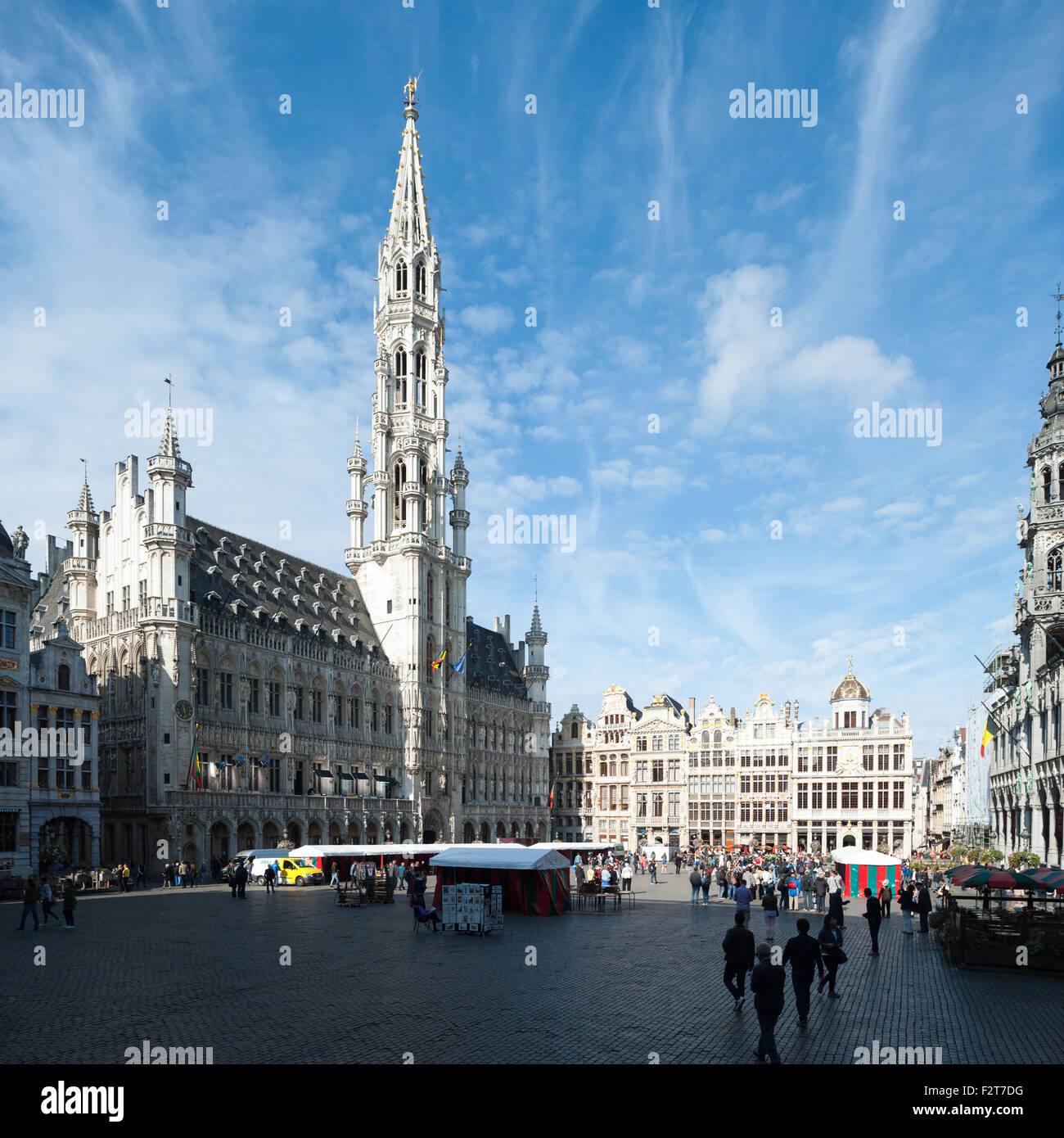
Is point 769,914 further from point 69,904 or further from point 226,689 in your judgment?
point 226,689

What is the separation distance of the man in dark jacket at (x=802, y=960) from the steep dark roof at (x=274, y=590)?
50.5 metres

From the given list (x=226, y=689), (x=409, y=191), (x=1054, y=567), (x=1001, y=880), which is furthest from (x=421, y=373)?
(x=1001, y=880)

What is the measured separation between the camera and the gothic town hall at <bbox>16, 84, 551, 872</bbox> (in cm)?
5594

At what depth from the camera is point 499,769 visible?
92062mm

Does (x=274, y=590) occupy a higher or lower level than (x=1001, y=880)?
higher

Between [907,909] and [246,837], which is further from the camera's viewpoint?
[246,837]

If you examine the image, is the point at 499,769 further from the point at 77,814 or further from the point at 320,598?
the point at 77,814

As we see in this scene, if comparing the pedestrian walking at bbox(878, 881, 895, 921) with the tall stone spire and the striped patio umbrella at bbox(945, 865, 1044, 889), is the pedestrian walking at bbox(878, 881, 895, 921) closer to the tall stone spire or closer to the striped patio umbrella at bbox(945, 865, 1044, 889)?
the striped patio umbrella at bbox(945, 865, 1044, 889)

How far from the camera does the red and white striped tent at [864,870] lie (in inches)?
1394

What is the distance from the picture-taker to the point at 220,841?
57219 mm

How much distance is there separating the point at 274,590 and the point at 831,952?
5777cm

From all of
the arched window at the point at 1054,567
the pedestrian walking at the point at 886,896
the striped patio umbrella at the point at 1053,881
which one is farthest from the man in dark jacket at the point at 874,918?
the arched window at the point at 1054,567

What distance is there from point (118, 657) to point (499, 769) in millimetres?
42263
